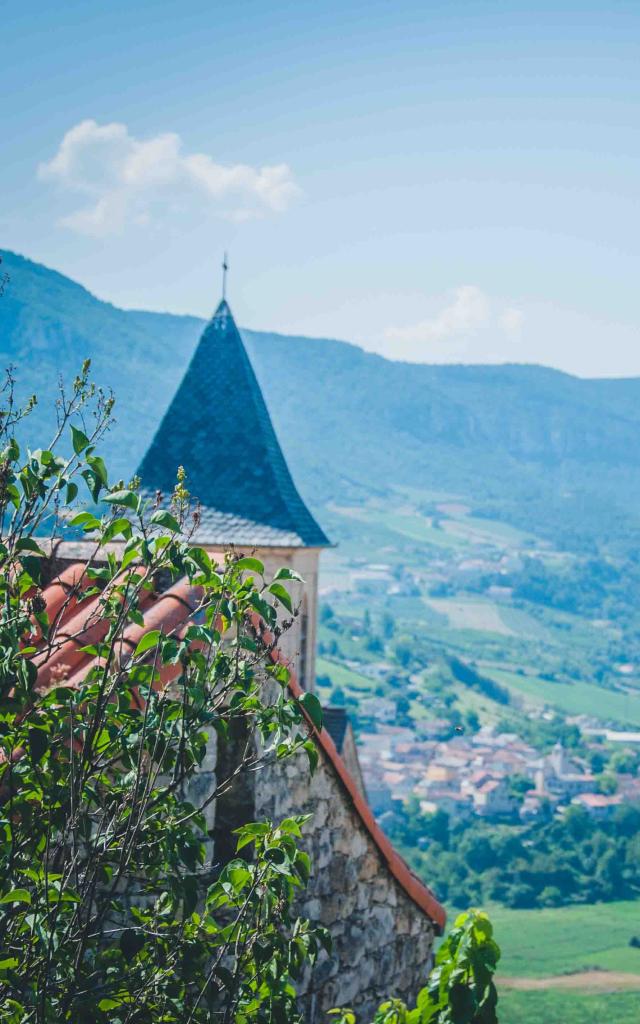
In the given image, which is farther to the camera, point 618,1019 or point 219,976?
point 618,1019

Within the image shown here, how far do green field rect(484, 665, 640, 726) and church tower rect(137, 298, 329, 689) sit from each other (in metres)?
84.9

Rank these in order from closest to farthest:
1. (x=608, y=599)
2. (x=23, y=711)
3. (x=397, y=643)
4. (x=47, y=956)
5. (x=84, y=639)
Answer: (x=47, y=956) < (x=23, y=711) < (x=84, y=639) < (x=397, y=643) < (x=608, y=599)

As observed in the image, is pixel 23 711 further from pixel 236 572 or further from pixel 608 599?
pixel 608 599

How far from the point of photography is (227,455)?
16625 millimetres

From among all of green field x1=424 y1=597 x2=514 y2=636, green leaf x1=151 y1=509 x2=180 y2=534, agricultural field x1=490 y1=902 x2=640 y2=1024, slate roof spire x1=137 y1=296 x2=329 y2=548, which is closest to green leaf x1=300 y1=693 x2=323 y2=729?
green leaf x1=151 y1=509 x2=180 y2=534

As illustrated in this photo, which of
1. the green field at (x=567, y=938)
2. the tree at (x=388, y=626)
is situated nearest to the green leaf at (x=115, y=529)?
the green field at (x=567, y=938)

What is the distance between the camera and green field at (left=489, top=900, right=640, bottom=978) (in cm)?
3362

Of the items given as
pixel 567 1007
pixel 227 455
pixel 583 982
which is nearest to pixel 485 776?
pixel 583 982

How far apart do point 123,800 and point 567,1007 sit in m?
29.1

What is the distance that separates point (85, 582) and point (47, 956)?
180 cm

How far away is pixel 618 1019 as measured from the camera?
2559 cm

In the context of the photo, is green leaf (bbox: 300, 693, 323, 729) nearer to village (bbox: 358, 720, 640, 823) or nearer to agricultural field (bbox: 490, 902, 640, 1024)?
agricultural field (bbox: 490, 902, 640, 1024)

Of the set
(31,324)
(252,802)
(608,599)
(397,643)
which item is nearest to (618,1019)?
(252,802)

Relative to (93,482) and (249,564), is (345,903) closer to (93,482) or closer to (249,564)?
(249,564)
